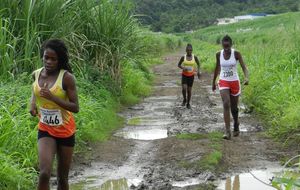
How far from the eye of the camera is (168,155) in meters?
7.77

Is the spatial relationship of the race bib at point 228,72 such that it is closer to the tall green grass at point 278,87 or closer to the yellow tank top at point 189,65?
the tall green grass at point 278,87

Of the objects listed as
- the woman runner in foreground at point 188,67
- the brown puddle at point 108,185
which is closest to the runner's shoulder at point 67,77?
the brown puddle at point 108,185

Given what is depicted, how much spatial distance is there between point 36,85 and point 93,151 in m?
3.50

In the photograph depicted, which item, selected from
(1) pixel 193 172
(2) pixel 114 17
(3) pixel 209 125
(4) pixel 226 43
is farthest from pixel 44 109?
(2) pixel 114 17

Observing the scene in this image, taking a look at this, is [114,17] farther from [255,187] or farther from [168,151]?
[255,187]

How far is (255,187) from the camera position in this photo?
626 cm

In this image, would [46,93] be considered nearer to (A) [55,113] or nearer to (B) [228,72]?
(A) [55,113]

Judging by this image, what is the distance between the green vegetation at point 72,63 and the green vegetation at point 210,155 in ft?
5.55

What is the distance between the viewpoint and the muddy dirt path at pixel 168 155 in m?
6.58

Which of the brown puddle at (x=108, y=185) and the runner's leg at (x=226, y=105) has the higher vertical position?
the runner's leg at (x=226, y=105)

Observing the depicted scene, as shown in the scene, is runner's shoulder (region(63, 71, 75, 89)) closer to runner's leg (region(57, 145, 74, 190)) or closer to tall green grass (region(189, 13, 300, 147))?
runner's leg (region(57, 145, 74, 190))

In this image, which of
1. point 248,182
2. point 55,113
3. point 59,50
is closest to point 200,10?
point 248,182

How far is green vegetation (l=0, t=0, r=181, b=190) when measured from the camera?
6.33 m

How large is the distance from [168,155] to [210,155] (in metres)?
0.70
